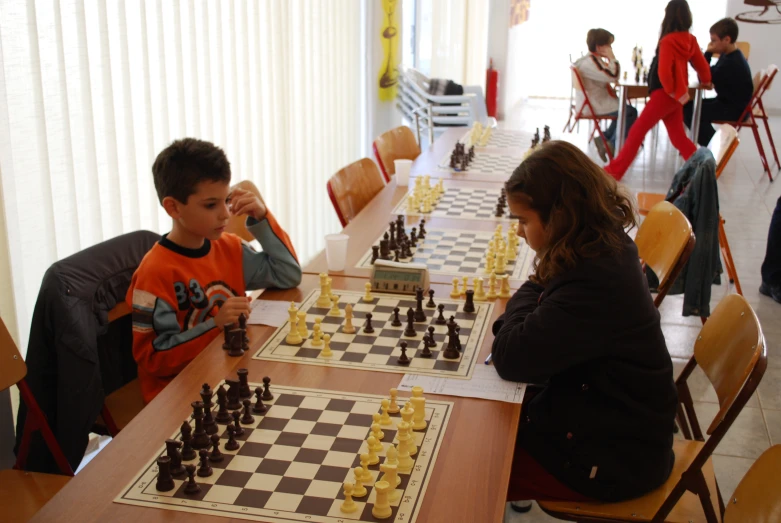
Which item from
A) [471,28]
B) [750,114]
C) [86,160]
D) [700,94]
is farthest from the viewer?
[471,28]

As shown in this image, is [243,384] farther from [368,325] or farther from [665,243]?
[665,243]

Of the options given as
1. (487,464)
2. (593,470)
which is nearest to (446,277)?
(593,470)

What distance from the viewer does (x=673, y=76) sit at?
5910mm

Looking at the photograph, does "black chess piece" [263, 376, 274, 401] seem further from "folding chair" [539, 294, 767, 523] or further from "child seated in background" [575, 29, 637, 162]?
"child seated in background" [575, 29, 637, 162]

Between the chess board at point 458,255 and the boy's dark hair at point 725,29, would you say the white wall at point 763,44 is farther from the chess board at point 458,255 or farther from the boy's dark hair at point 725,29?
the chess board at point 458,255

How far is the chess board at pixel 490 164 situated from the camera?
3926 millimetres

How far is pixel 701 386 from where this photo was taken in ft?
10.7

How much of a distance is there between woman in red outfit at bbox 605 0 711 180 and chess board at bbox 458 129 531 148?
5.46ft

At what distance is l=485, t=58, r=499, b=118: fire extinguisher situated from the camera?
32.8 ft

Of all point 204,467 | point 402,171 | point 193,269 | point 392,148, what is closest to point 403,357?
point 204,467

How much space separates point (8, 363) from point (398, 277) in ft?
3.39

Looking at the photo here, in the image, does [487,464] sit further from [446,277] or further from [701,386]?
[701,386]

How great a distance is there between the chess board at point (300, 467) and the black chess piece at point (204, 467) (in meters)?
0.01

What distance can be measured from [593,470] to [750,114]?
6.39 metres
